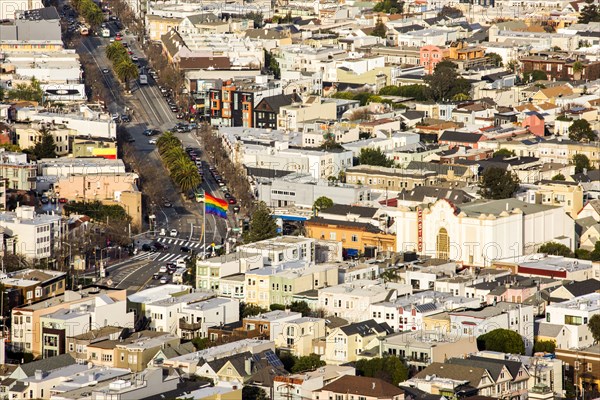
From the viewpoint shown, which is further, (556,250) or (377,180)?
(377,180)

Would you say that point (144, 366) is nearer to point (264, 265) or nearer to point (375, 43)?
point (264, 265)

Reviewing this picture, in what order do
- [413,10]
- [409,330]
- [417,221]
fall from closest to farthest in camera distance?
1. [409,330]
2. [417,221]
3. [413,10]

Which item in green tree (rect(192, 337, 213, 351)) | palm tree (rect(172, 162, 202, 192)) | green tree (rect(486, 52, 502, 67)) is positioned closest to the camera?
green tree (rect(192, 337, 213, 351))

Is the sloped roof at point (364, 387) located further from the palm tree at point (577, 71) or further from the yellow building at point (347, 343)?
the palm tree at point (577, 71)

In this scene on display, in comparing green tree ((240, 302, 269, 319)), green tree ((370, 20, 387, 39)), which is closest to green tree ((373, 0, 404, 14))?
green tree ((370, 20, 387, 39))

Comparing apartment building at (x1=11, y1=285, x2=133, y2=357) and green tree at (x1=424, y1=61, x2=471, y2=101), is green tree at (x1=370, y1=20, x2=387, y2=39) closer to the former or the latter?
green tree at (x1=424, y1=61, x2=471, y2=101)

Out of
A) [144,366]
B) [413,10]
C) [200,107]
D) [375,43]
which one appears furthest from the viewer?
[413,10]

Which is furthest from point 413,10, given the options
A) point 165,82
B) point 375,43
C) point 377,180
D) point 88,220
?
point 88,220
